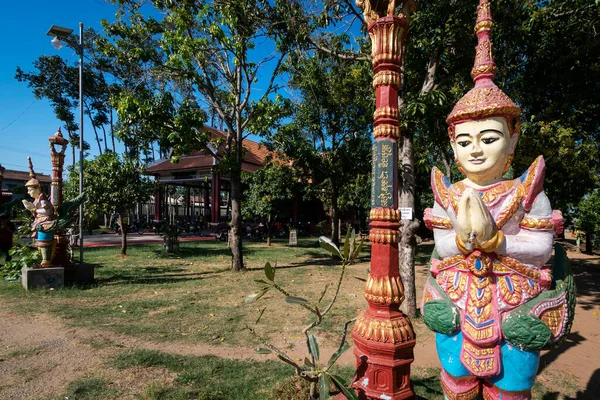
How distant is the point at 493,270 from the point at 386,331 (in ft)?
2.92

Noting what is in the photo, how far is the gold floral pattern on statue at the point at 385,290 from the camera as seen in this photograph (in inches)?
108

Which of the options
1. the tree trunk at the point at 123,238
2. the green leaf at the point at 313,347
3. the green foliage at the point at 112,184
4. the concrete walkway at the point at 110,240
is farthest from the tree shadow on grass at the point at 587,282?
the concrete walkway at the point at 110,240

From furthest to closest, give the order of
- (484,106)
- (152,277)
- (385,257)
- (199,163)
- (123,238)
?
(199,163) < (123,238) < (152,277) < (385,257) < (484,106)

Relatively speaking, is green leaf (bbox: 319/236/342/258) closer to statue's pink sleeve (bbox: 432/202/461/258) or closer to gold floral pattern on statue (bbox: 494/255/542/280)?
statue's pink sleeve (bbox: 432/202/461/258)

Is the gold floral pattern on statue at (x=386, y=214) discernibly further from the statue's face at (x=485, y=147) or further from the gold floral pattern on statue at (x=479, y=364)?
the gold floral pattern on statue at (x=479, y=364)

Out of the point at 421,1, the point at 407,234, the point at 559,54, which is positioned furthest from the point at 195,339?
the point at 559,54

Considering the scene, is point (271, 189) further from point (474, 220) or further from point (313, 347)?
point (474, 220)

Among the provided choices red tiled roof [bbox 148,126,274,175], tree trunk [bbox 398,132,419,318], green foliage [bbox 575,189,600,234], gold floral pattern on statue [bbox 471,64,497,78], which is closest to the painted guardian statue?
gold floral pattern on statue [bbox 471,64,497,78]

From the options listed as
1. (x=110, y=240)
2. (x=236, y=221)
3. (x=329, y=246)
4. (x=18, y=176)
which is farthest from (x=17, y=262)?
(x=18, y=176)

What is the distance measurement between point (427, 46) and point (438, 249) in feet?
14.5

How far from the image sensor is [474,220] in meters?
2.14

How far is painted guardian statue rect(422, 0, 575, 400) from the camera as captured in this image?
219 cm

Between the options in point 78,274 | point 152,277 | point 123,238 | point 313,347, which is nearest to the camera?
point 313,347

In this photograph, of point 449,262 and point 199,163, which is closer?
point 449,262
